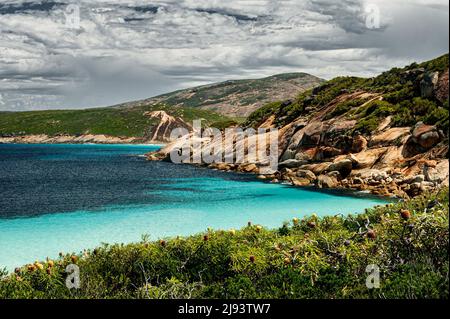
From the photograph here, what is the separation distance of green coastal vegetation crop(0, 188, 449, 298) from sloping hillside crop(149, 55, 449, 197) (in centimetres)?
2619

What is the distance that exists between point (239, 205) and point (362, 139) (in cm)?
2139

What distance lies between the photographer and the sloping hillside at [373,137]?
143 feet

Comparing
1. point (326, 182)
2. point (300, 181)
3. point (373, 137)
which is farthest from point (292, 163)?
point (373, 137)

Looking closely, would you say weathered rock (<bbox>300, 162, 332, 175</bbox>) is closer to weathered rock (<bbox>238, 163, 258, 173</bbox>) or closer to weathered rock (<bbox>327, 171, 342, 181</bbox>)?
weathered rock (<bbox>327, 171, 342, 181</bbox>)

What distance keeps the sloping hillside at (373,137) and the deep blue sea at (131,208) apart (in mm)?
4595

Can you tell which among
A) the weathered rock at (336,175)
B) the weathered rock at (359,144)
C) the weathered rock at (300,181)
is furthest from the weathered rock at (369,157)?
the weathered rock at (300,181)

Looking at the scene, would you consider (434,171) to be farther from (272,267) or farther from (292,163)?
(272,267)

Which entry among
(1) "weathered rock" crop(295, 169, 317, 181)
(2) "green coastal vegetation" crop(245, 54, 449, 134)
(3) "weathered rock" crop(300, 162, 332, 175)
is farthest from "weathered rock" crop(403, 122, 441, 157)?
(1) "weathered rock" crop(295, 169, 317, 181)

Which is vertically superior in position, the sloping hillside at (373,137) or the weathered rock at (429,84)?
the weathered rock at (429,84)

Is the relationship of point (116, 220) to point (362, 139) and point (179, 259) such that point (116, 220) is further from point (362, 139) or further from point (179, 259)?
point (362, 139)

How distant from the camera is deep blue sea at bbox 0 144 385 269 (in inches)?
1145

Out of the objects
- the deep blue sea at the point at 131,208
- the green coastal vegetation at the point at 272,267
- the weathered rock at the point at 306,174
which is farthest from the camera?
the weathered rock at the point at 306,174

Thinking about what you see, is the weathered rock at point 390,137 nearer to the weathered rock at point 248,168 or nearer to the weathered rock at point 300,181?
the weathered rock at point 300,181
